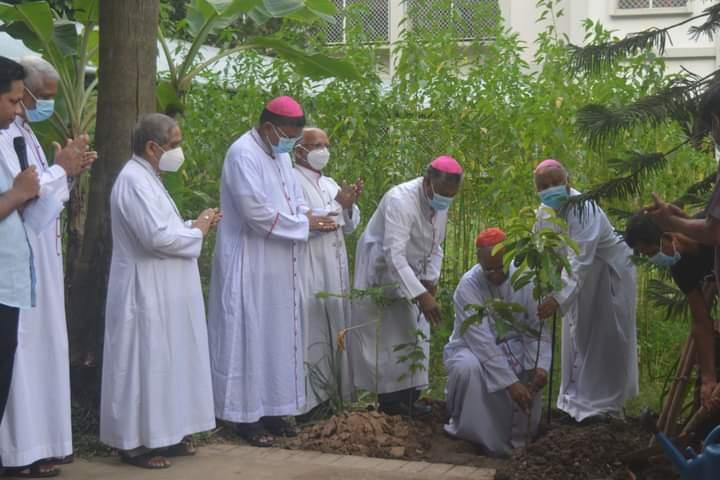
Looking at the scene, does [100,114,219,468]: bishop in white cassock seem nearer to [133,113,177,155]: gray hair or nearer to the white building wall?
[133,113,177,155]: gray hair

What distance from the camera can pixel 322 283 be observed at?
8.56 meters

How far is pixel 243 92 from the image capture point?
10406mm

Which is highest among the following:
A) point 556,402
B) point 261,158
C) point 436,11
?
point 436,11

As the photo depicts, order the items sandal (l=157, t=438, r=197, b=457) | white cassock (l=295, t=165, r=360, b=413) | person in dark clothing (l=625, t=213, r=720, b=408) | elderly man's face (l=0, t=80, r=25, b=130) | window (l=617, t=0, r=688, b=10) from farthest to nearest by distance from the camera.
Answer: window (l=617, t=0, r=688, b=10), white cassock (l=295, t=165, r=360, b=413), sandal (l=157, t=438, r=197, b=457), person in dark clothing (l=625, t=213, r=720, b=408), elderly man's face (l=0, t=80, r=25, b=130)

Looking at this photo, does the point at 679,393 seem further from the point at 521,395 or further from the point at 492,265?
the point at 492,265

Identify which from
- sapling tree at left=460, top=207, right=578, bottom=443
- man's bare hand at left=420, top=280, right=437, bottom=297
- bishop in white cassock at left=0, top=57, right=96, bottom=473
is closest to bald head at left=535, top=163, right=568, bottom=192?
sapling tree at left=460, top=207, right=578, bottom=443

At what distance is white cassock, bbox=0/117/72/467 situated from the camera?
21.4ft

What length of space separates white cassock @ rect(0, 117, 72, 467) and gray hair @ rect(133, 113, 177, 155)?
0.56 meters

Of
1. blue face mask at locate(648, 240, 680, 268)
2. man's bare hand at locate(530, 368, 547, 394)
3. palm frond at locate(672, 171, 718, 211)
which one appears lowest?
man's bare hand at locate(530, 368, 547, 394)

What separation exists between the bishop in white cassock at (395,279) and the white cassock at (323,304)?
0.39 ft

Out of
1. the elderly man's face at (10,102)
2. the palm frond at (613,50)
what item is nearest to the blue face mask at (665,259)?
the palm frond at (613,50)

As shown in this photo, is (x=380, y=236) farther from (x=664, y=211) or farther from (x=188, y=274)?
(x=664, y=211)

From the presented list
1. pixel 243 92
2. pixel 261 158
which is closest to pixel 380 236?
pixel 261 158

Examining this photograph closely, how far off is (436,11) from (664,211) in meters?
5.41
